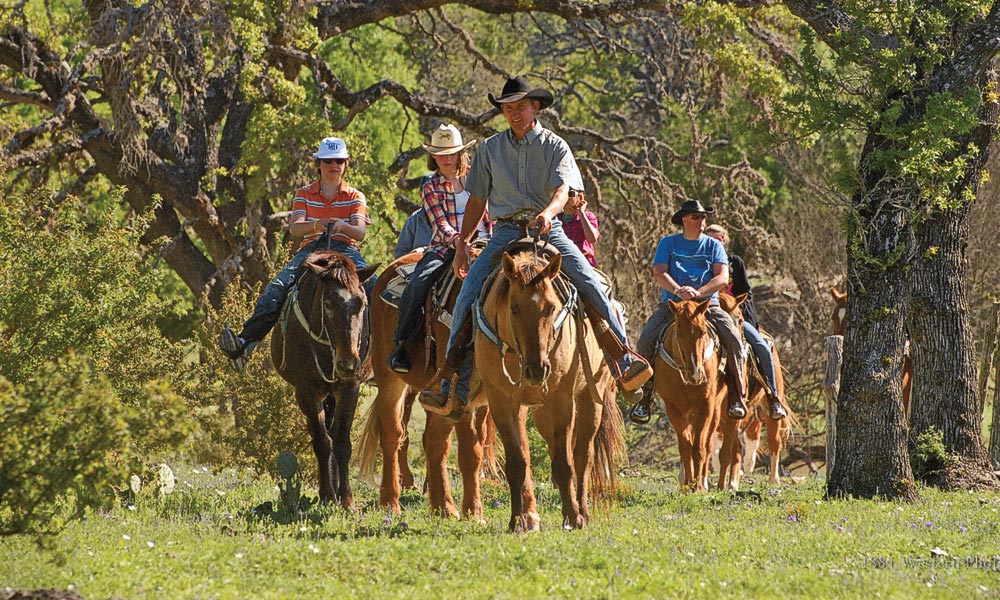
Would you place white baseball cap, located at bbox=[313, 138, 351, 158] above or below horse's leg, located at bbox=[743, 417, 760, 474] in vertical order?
above

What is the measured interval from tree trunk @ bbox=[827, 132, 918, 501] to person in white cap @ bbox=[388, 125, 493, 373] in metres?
3.52

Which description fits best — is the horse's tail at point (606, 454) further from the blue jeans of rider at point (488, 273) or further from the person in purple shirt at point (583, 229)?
the person in purple shirt at point (583, 229)

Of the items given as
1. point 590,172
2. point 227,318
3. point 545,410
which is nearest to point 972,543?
point 545,410

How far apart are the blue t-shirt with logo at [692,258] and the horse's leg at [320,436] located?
14.8 feet

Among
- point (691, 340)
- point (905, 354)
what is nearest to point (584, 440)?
point (691, 340)

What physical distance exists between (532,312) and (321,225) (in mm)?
3550

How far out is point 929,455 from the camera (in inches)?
537

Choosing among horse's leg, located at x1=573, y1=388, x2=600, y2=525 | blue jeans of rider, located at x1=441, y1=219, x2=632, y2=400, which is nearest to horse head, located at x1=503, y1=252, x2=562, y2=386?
blue jeans of rider, located at x1=441, y1=219, x2=632, y2=400

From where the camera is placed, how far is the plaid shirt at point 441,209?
445 inches

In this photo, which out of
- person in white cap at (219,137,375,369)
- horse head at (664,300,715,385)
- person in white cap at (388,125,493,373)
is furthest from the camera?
horse head at (664,300,715,385)

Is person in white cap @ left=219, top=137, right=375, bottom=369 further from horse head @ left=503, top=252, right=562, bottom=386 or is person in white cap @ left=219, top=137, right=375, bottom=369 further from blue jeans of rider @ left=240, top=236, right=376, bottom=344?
horse head @ left=503, top=252, right=562, bottom=386

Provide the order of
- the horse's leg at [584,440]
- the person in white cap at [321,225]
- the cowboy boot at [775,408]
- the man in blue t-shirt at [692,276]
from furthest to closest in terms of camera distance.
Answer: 1. the cowboy boot at [775,408]
2. the man in blue t-shirt at [692,276]
3. the person in white cap at [321,225]
4. the horse's leg at [584,440]

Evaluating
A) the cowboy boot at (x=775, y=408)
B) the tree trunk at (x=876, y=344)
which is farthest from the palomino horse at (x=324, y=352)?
the cowboy boot at (x=775, y=408)

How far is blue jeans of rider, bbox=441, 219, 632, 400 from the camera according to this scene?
9.38m
